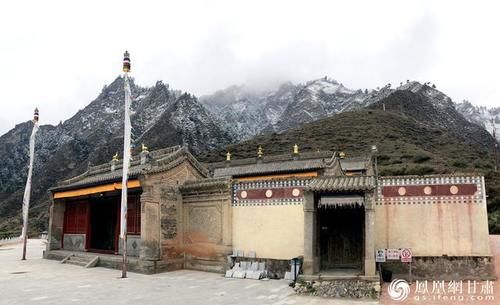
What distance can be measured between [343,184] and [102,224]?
16.9 m

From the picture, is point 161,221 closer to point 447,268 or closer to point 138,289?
point 138,289

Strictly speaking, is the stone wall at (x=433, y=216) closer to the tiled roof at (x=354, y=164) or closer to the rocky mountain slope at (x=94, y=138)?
the tiled roof at (x=354, y=164)

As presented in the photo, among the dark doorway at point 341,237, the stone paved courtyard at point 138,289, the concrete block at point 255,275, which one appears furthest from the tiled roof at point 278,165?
the stone paved courtyard at point 138,289

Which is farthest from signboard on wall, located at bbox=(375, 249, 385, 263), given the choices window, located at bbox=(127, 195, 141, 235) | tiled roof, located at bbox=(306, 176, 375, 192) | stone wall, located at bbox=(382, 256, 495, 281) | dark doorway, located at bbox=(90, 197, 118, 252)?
dark doorway, located at bbox=(90, 197, 118, 252)

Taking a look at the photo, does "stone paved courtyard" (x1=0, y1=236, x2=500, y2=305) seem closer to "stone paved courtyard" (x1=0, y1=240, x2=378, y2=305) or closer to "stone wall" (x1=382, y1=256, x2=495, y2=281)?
"stone paved courtyard" (x1=0, y1=240, x2=378, y2=305)

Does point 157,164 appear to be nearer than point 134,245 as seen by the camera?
Yes

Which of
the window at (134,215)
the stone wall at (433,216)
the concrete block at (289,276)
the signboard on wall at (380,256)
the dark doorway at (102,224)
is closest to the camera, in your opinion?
the signboard on wall at (380,256)

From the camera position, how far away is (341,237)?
16.1 metres

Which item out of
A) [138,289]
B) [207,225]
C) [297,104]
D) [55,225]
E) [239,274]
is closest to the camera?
[138,289]

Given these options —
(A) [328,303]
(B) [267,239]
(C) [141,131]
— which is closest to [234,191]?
(B) [267,239]

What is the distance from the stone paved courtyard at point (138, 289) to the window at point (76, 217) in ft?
18.2

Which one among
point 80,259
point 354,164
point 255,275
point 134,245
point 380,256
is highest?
point 354,164

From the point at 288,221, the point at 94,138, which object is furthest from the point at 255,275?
the point at 94,138

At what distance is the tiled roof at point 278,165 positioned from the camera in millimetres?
27172
